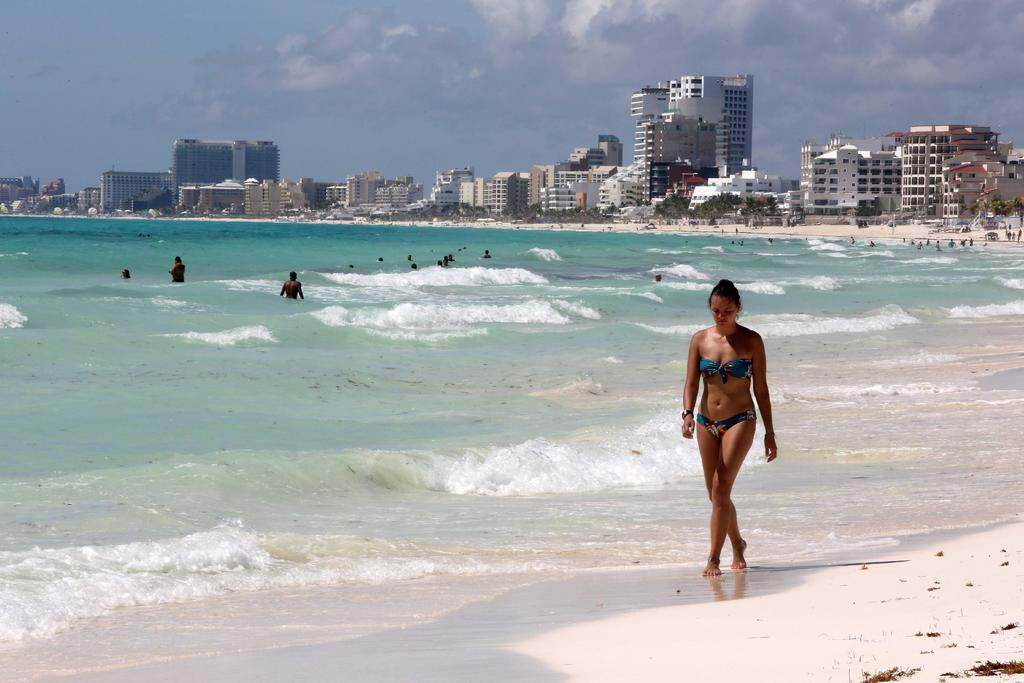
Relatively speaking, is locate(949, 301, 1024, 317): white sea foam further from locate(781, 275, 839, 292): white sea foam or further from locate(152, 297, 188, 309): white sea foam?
locate(152, 297, 188, 309): white sea foam

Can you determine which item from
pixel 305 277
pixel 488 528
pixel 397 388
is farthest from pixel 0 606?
pixel 305 277

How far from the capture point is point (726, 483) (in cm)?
747

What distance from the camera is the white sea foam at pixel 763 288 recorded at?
46250mm

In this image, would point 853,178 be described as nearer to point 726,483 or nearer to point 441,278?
point 441,278

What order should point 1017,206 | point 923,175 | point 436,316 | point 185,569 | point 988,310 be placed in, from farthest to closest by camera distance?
1. point 923,175
2. point 1017,206
3. point 988,310
4. point 436,316
5. point 185,569

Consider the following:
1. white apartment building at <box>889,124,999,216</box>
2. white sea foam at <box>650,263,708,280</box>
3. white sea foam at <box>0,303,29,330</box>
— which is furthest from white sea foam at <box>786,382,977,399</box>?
white apartment building at <box>889,124,999,216</box>

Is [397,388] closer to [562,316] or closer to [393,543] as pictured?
[393,543]

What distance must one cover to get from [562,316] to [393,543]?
984 inches

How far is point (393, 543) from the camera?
Result: 8.82 meters

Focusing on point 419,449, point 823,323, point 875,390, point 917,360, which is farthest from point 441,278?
point 419,449

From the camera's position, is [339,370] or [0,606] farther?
[339,370]

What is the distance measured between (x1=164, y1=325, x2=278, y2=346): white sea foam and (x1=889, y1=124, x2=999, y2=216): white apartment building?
165558 mm

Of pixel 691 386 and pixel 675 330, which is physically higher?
pixel 691 386

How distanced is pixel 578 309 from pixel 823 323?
735cm
